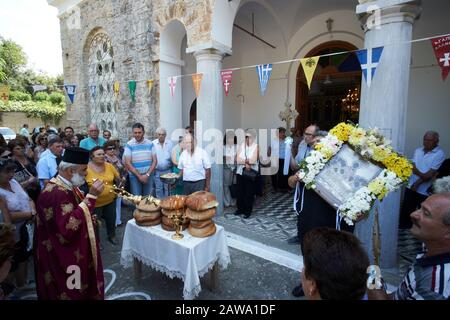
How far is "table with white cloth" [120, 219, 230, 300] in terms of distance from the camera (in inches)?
115

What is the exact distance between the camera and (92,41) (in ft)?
32.7

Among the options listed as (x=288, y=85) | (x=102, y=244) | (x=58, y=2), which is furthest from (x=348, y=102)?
(x=58, y=2)

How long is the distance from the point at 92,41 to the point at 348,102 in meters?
9.83

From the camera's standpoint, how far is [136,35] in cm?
788

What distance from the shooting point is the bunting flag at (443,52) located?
343 centimetres

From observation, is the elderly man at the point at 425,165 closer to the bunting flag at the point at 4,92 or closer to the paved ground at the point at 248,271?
the paved ground at the point at 248,271

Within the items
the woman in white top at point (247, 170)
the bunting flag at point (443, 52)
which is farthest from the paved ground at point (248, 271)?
the bunting flag at point (443, 52)

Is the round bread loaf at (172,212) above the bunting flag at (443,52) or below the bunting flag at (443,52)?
below

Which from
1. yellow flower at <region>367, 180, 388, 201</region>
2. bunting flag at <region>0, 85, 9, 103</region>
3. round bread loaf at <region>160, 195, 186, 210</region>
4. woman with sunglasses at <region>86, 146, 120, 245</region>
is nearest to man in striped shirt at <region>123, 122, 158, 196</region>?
woman with sunglasses at <region>86, 146, 120, 245</region>

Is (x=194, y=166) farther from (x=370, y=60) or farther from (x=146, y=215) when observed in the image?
(x=370, y=60)

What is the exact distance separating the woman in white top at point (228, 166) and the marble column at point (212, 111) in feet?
1.15

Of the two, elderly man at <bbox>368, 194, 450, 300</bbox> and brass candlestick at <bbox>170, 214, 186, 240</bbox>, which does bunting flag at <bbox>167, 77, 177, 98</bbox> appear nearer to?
brass candlestick at <bbox>170, 214, 186, 240</bbox>
